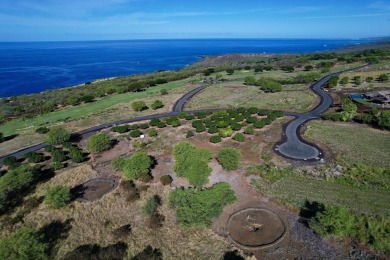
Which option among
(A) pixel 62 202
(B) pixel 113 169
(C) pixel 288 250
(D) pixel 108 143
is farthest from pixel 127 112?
(C) pixel 288 250

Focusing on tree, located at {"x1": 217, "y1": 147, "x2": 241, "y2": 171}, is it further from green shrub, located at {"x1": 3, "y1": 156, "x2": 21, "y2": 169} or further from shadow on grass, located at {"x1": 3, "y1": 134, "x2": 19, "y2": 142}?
shadow on grass, located at {"x1": 3, "y1": 134, "x2": 19, "y2": 142}

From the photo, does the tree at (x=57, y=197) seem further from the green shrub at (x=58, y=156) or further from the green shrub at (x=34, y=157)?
the green shrub at (x=34, y=157)

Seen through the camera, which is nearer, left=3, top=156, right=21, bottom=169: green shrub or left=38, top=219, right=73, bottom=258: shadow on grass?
left=38, top=219, right=73, bottom=258: shadow on grass

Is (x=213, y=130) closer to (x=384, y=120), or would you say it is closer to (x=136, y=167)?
(x=136, y=167)

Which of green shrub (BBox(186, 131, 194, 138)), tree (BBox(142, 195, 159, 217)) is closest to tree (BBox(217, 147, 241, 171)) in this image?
tree (BBox(142, 195, 159, 217))

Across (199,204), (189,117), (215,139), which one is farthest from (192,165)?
(189,117)

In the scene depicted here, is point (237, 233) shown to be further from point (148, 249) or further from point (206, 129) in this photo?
point (206, 129)
